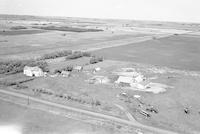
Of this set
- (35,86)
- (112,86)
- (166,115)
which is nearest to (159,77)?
(112,86)

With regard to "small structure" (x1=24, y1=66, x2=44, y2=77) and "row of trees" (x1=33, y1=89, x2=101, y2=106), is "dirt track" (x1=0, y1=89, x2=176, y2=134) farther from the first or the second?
"small structure" (x1=24, y1=66, x2=44, y2=77)

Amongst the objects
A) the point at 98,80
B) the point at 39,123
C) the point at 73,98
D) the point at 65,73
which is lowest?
the point at 39,123

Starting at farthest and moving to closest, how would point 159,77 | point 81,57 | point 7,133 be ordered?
point 81,57 < point 159,77 < point 7,133

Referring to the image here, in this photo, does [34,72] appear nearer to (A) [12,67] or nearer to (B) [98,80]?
(A) [12,67]

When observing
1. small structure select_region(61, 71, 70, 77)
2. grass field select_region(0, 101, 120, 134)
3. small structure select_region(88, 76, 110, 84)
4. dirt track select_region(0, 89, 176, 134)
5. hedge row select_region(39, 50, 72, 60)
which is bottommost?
grass field select_region(0, 101, 120, 134)

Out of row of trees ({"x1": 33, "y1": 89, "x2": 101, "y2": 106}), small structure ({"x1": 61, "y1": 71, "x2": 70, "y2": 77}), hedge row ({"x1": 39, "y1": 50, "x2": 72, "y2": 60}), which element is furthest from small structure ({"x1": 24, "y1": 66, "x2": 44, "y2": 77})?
hedge row ({"x1": 39, "y1": 50, "x2": 72, "y2": 60})

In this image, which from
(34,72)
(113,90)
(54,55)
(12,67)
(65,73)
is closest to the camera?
(113,90)

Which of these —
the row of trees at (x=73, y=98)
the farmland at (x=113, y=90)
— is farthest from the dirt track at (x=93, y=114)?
the row of trees at (x=73, y=98)

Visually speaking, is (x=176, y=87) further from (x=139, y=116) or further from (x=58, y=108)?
(x=58, y=108)

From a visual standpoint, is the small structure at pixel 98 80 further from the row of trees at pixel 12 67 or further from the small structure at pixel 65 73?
the row of trees at pixel 12 67

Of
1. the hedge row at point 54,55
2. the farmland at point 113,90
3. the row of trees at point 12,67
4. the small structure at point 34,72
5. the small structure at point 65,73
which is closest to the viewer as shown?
the farmland at point 113,90

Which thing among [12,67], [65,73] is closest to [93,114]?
[65,73]
